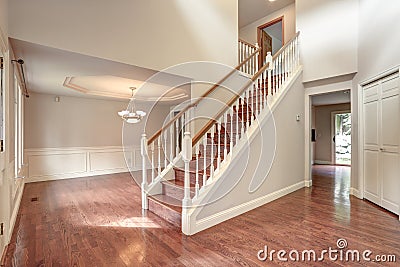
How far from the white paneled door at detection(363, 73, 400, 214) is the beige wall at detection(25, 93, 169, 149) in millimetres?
6055

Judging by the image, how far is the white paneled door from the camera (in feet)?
10.2

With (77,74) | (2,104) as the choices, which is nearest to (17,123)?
(77,74)

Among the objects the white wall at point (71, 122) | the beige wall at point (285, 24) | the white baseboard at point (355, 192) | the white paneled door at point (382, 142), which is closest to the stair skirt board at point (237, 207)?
the white baseboard at point (355, 192)

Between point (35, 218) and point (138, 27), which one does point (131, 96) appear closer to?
point (138, 27)

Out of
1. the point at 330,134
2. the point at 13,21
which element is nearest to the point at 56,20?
the point at 13,21

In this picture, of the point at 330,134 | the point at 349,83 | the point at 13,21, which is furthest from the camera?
the point at 330,134

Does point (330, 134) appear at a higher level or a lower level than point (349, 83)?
lower

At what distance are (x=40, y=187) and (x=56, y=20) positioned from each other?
3.82 metres

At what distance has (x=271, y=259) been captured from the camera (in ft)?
6.80

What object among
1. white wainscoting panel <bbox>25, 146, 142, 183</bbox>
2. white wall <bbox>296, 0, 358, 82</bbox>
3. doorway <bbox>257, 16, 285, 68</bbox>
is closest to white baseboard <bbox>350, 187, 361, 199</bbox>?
white wall <bbox>296, 0, 358, 82</bbox>

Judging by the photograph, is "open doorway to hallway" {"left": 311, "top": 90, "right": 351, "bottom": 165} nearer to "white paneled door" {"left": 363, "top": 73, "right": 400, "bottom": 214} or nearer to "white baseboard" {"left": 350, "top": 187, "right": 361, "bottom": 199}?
"white baseboard" {"left": 350, "top": 187, "right": 361, "bottom": 199}

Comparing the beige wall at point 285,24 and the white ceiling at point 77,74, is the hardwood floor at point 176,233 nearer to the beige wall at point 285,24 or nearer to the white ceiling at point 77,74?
the white ceiling at point 77,74

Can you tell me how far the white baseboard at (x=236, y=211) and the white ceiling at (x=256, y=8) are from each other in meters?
5.27

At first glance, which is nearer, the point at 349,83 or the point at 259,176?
the point at 259,176
